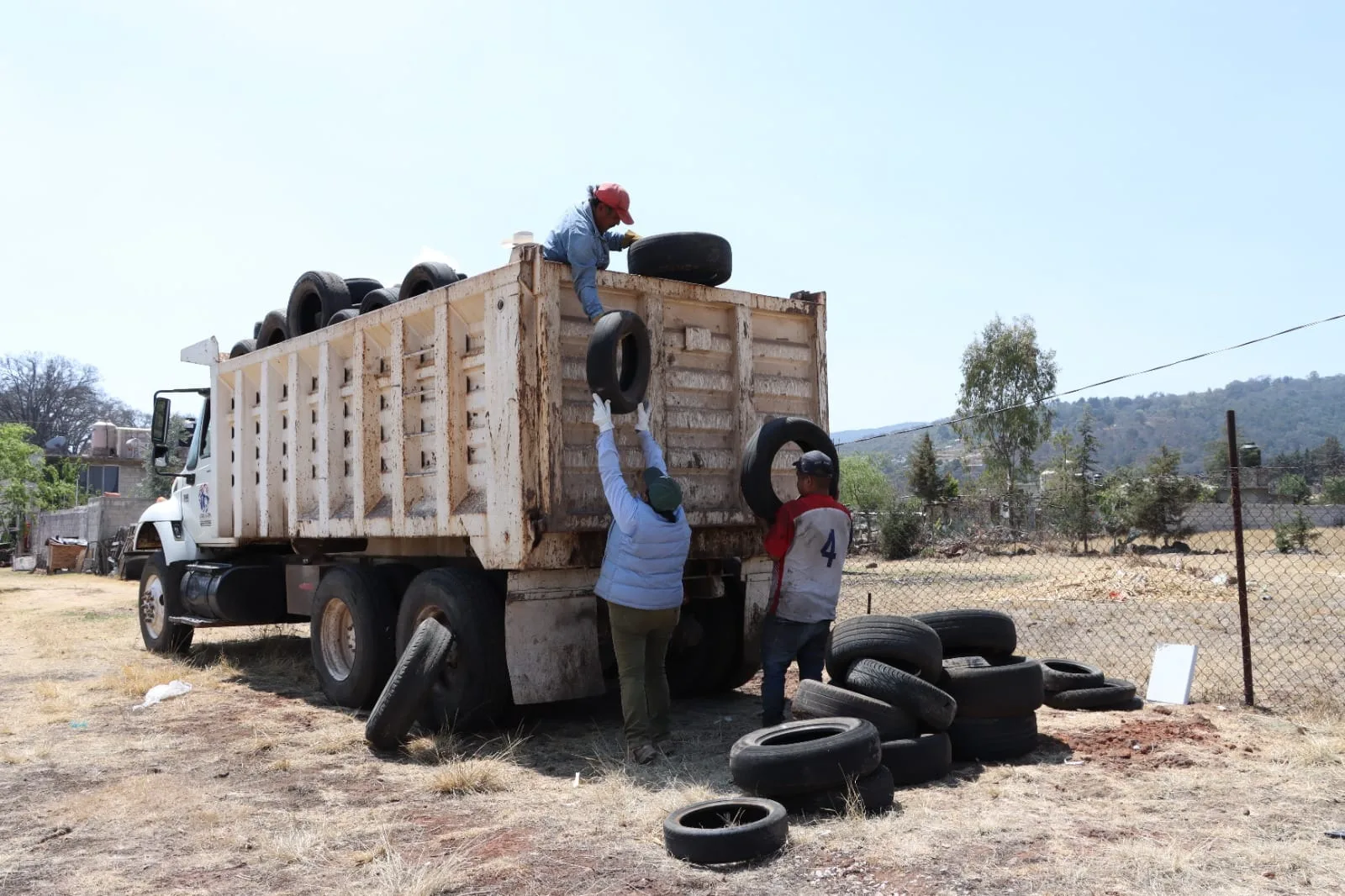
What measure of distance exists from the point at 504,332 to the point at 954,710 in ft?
11.0

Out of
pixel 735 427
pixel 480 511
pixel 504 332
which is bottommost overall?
pixel 480 511

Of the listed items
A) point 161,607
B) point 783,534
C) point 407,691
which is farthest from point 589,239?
point 161,607

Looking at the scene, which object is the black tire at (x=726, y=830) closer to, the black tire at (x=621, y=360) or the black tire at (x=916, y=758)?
the black tire at (x=916, y=758)

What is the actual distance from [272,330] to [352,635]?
3155 mm

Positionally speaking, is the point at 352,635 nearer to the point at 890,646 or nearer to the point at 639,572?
the point at 639,572

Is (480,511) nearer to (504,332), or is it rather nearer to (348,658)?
(504,332)

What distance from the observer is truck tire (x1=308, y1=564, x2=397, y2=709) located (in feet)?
24.9

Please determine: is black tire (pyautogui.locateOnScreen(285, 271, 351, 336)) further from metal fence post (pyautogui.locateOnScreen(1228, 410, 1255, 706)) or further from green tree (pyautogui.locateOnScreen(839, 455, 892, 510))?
green tree (pyautogui.locateOnScreen(839, 455, 892, 510))

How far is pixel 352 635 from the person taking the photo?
26.7ft

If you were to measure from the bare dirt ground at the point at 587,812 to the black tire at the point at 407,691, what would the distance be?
18 cm

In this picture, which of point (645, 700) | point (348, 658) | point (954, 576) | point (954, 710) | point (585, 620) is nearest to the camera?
point (954, 710)

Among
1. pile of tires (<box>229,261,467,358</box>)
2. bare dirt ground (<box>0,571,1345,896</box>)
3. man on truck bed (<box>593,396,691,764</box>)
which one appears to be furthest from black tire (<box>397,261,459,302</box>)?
bare dirt ground (<box>0,571,1345,896</box>)

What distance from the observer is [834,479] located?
710 centimetres

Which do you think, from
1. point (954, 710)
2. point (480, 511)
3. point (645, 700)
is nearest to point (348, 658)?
point (480, 511)
